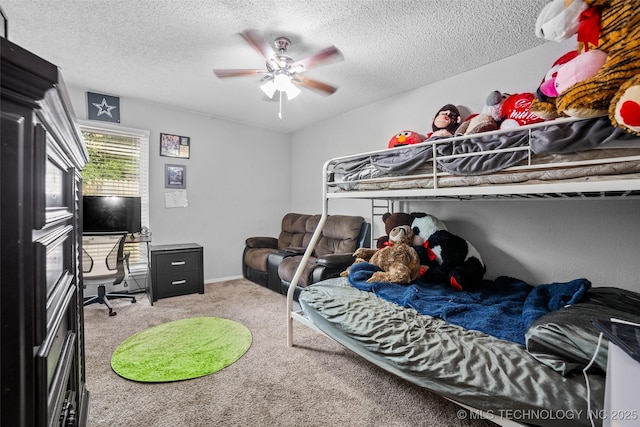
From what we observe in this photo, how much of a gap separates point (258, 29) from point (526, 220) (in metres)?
2.56

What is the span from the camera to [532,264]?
2.27 m

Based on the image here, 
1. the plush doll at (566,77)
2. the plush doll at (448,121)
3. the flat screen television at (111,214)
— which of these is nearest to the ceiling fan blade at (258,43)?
the plush doll at (448,121)

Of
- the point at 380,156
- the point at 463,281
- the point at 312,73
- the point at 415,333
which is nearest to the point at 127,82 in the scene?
the point at 312,73

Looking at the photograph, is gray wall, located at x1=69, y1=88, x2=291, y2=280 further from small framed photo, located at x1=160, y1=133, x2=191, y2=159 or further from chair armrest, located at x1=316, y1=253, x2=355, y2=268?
chair armrest, located at x1=316, y1=253, x2=355, y2=268

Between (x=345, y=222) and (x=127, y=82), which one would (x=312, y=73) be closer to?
(x=345, y=222)

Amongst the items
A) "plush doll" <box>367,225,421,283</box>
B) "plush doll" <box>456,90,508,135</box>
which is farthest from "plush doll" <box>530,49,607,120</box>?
"plush doll" <box>367,225,421,283</box>

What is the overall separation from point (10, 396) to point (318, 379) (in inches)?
61.7

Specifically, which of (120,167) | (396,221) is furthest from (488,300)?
(120,167)

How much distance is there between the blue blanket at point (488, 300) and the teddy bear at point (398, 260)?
0.07m

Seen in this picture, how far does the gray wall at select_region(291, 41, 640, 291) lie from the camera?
1.91 meters

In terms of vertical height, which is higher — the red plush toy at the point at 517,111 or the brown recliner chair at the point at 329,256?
the red plush toy at the point at 517,111

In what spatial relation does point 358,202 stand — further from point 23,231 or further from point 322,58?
point 23,231

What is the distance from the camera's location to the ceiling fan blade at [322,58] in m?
1.96

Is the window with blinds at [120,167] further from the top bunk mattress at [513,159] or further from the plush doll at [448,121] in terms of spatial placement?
the plush doll at [448,121]
